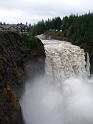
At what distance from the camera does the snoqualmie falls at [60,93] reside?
105 ft

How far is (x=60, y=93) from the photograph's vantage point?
3831cm

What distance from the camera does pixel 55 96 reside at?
36.7m

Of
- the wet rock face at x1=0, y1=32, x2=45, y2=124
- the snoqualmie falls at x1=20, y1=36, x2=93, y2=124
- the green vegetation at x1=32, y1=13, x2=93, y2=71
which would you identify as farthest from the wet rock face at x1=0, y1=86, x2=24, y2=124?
the green vegetation at x1=32, y1=13, x2=93, y2=71

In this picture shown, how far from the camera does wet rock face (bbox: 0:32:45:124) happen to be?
82.5 feet

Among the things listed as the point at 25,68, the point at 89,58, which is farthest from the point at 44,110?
the point at 89,58

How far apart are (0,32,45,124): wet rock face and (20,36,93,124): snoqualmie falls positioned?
7.50ft

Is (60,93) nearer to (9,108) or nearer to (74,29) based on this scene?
(9,108)

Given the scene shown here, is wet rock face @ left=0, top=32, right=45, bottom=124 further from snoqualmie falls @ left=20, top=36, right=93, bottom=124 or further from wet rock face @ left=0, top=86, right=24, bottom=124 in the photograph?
snoqualmie falls @ left=20, top=36, right=93, bottom=124

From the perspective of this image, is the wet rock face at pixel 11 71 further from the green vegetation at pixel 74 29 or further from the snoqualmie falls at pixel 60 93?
the green vegetation at pixel 74 29

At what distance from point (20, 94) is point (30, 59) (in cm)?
508

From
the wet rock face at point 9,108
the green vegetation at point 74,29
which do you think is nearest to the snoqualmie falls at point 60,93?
the wet rock face at point 9,108

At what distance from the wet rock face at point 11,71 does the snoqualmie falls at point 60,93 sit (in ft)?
7.50

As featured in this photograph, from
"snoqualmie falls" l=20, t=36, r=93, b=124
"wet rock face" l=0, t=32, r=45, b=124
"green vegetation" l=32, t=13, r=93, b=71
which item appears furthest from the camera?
"green vegetation" l=32, t=13, r=93, b=71

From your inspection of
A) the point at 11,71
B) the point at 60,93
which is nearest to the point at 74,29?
the point at 60,93
